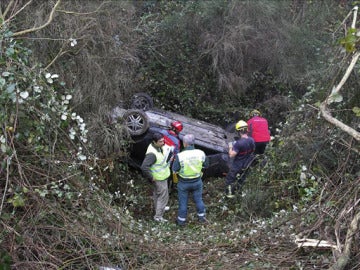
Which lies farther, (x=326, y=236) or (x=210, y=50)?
(x=210, y=50)

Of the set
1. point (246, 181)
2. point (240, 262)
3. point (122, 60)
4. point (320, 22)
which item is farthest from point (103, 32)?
point (320, 22)

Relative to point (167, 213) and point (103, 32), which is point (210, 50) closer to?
point (103, 32)

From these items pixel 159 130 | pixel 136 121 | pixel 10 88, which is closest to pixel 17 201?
pixel 10 88

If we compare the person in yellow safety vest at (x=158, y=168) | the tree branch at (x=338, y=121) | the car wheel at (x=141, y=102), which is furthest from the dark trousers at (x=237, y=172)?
the tree branch at (x=338, y=121)

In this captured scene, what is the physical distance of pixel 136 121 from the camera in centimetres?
985

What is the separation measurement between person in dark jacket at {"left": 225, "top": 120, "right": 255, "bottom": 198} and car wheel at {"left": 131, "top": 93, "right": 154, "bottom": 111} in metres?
2.26

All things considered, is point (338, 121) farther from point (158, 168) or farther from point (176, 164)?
point (158, 168)

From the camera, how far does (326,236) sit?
6.29m

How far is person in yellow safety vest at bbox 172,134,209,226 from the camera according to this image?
28.2 feet

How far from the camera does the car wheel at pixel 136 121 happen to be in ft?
32.1

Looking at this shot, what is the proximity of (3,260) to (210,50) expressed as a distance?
26.8 feet

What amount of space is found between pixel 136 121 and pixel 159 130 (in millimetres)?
507

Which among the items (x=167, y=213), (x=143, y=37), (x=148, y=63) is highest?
(x=143, y=37)

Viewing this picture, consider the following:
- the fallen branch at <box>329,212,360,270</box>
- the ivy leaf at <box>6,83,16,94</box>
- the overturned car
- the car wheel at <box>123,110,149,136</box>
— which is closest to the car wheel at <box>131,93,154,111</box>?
the overturned car
